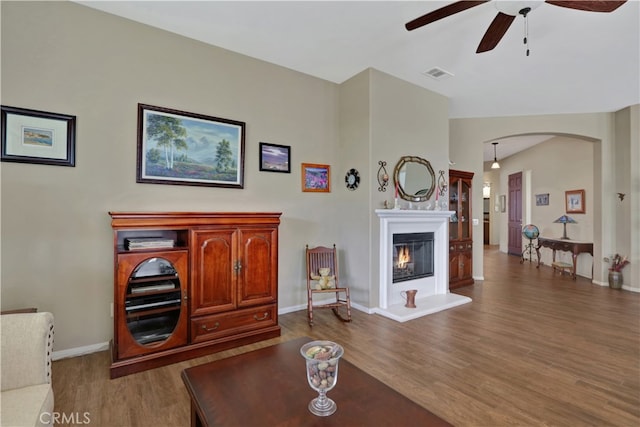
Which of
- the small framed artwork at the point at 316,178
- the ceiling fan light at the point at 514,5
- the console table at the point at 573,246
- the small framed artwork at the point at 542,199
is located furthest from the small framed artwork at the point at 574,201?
the ceiling fan light at the point at 514,5

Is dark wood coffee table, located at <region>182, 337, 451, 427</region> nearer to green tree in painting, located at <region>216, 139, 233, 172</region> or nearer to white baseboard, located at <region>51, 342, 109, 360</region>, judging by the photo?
white baseboard, located at <region>51, 342, 109, 360</region>

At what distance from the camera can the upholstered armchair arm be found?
1461 mm

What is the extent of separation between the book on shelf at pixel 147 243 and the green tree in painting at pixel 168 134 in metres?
0.87

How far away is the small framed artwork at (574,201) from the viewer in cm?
661

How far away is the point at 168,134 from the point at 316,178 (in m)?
1.89

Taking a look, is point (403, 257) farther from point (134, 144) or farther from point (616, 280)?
point (616, 280)

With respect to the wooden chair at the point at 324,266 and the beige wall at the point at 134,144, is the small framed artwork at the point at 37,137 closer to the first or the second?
the beige wall at the point at 134,144

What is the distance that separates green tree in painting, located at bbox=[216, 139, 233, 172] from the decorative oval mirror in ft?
7.18

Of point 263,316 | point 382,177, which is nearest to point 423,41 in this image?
point 382,177

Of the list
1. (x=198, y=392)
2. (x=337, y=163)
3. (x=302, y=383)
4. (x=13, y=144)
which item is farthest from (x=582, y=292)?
(x=13, y=144)

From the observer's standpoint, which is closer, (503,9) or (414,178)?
(503,9)

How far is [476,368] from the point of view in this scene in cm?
254

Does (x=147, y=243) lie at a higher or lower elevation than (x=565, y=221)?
lower

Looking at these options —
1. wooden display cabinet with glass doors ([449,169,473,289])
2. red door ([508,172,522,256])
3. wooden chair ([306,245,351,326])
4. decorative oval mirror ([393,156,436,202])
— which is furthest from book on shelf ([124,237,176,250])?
red door ([508,172,522,256])
